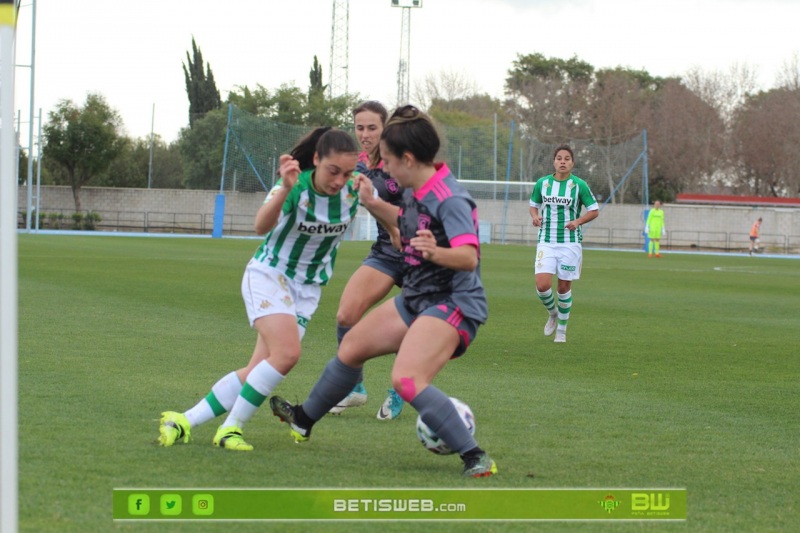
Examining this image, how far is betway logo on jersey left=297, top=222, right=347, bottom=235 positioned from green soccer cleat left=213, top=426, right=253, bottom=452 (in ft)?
3.75

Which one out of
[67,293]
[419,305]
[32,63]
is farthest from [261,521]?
[32,63]

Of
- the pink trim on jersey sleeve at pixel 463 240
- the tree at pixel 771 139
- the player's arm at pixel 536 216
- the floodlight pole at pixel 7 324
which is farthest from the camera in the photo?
the tree at pixel 771 139

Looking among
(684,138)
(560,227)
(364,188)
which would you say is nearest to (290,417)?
(364,188)

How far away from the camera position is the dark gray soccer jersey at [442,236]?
5145 mm

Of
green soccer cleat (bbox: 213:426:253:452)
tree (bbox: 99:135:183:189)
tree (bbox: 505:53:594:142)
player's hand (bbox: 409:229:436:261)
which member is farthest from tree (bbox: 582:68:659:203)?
player's hand (bbox: 409:229:436:261)

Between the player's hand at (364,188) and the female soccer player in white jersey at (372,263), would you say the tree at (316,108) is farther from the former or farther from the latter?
the player's hand at (364,188)

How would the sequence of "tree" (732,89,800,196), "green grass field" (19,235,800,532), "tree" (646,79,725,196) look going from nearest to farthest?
"green grass field" (19,235,800,532), "tree" (732,89,800,196), "tree" (646,79,725,196)

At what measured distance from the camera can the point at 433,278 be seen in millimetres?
5359

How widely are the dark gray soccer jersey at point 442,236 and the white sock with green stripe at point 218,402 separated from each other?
1.15 m

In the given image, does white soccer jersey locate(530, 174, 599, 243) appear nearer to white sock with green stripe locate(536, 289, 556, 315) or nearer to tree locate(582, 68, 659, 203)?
white sock with green stripe locate(536, 289, 556, 315)

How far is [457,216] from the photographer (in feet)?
16.8

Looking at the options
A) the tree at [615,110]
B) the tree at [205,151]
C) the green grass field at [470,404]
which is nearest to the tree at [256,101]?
the tree at [205,151]

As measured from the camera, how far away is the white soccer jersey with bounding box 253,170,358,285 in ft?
19.0

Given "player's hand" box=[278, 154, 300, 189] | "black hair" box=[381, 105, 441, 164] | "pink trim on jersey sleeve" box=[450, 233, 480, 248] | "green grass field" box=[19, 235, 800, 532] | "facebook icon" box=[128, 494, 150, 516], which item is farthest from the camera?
"player's hand" box=[278, 154, 300, 189]
